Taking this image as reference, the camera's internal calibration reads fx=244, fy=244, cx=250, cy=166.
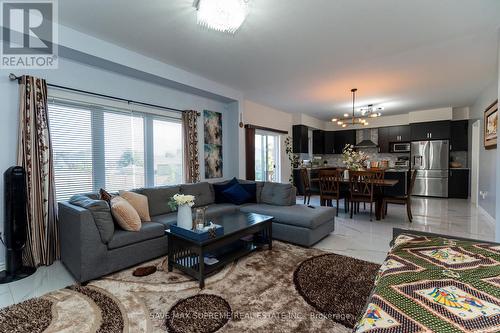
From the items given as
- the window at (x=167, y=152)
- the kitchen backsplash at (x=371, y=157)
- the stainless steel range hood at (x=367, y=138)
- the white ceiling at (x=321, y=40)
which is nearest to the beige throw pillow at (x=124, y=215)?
the window at (x=167, y=152)

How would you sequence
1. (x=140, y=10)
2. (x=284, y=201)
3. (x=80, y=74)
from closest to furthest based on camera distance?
(x=140, y=10), (x=80, y=74), (x=284, y=201)

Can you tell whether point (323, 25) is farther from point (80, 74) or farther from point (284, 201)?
point (80, 74)

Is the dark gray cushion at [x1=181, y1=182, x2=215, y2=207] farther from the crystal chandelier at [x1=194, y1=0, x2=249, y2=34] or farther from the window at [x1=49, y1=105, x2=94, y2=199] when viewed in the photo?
the crystal chandelier at [x1=194, y1=0, x2=249, y2=34]

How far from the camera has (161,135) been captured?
4.29 m

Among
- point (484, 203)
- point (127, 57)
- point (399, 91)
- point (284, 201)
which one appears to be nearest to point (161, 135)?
point (127, 57)

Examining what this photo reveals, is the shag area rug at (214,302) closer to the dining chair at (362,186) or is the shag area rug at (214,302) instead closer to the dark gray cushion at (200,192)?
the dark gray cushion at (200,192)

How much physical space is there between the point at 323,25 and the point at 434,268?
2.53 meters

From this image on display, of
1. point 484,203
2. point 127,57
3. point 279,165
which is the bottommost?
point 484,203

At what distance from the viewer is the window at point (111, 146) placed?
3131 millimetres

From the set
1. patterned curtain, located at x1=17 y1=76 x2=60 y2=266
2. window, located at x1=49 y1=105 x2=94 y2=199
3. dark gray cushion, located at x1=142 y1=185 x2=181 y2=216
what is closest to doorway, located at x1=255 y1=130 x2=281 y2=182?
dark gray cushion, located at x1=142 y1=185 x2=181 y2=216

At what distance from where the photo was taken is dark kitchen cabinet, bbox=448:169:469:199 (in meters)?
6.88

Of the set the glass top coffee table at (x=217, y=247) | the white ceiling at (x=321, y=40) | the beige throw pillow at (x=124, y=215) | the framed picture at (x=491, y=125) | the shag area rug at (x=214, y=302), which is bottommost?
the shag area rug at (x=214, y=302)

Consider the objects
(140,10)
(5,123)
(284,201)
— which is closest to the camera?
(140,10)

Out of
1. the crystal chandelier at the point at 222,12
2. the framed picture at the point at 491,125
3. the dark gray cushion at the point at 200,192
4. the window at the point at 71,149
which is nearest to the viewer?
the crystal chandelier at the point at 222,12
